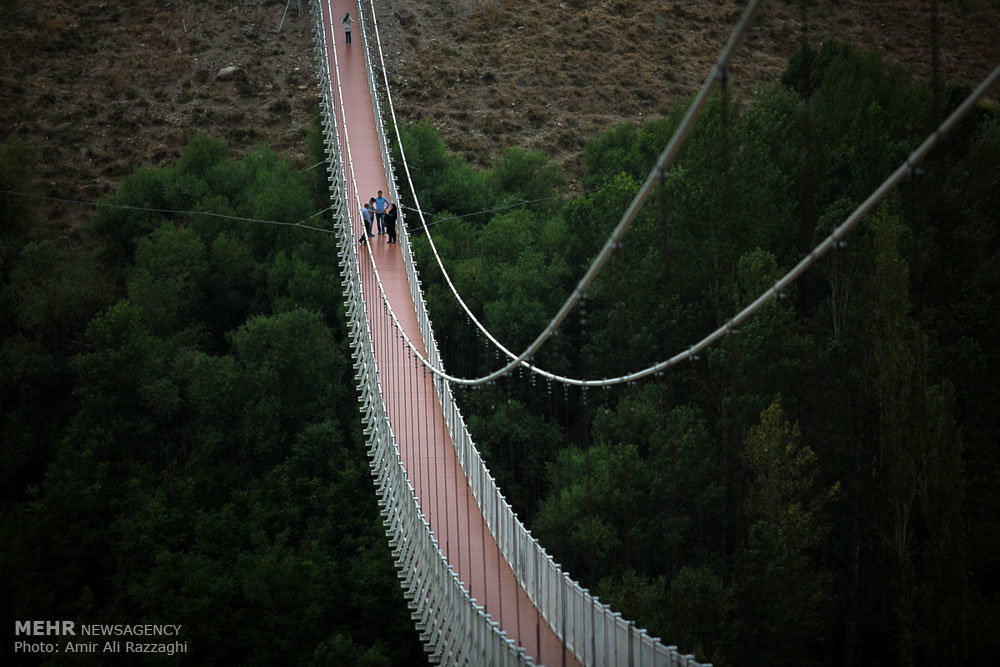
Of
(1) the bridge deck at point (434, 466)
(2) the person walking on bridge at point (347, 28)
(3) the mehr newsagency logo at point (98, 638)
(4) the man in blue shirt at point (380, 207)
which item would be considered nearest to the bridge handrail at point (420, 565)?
(1) the bridge deck at point (434, 466)

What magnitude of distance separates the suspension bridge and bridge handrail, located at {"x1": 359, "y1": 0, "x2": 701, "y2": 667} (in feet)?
0.06

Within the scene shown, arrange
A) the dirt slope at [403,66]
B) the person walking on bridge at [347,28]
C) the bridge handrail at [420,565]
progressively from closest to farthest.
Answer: the bridge handrail at [420,565]
the person walking on bridge at [347,28]
the dirt slope at [403,66]

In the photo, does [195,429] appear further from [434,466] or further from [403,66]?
[403,66]

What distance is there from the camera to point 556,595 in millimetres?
11242

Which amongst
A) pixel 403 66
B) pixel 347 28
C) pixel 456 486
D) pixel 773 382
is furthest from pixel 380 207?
pixel 403 66

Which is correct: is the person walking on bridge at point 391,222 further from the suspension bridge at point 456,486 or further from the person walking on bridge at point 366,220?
the person walking on bridge at point 366,220

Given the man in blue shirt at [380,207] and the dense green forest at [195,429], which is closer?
the man in blue shirt at [380,207]

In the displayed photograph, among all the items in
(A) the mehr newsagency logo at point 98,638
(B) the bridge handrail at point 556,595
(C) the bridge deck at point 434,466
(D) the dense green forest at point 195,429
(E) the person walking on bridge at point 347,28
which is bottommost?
(A) the mehr newsagency logo at point 98,638

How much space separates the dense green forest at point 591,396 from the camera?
18797 mm

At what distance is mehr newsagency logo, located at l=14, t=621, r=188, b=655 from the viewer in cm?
2042

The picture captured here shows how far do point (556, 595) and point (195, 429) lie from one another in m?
16.0

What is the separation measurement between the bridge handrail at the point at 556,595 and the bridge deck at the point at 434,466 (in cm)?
15

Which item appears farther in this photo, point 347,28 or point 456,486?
point 347,28

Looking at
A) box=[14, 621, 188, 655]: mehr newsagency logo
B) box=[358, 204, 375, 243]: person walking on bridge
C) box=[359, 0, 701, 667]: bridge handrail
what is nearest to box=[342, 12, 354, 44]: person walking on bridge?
box=[358, 204, 375, 243]: person walking on bridge
